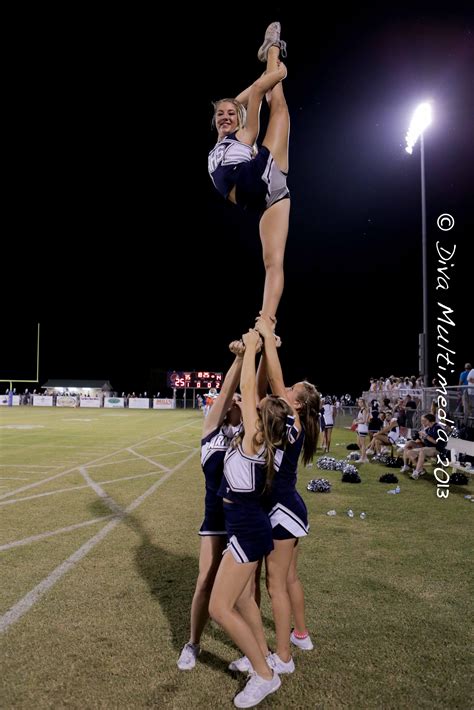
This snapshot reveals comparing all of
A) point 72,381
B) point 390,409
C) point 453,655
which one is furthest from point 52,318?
point 453,655

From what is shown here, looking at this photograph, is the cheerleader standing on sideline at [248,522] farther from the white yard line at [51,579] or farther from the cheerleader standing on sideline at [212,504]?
the white yard line at [51,579]

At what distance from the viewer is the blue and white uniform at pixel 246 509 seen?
317 cm

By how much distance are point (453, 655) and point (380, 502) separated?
5716 millimetres

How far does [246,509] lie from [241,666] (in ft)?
3.58

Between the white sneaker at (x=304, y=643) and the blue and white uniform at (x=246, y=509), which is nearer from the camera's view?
the blue and white uniform at (x=246, y=509)

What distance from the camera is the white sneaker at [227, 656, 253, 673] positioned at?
338cm

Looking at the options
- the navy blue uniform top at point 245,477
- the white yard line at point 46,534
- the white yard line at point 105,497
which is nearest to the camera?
the navy blue uniform top at point 245,477

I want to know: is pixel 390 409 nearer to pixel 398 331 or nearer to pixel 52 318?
pixel 398 331

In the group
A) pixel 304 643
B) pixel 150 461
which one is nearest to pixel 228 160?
pixel 304 643

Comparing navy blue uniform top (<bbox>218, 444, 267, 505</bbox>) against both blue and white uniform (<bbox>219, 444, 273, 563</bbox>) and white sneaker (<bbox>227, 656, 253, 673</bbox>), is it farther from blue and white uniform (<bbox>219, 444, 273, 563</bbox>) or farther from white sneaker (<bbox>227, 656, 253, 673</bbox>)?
white sneaker (<bbox>227, 656, 253, 673</bbox>)

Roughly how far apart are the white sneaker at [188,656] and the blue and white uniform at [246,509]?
2.89 ft

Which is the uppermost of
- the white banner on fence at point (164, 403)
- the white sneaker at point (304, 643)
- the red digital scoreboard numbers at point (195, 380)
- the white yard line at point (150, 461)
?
the red digital scoreboard numbers at point (195, 380)

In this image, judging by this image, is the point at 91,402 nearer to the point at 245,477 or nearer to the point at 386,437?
the point at 386,437

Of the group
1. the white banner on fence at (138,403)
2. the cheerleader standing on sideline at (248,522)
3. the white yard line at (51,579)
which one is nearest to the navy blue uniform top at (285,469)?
the cheerleader standing on sideline at (248,522)
